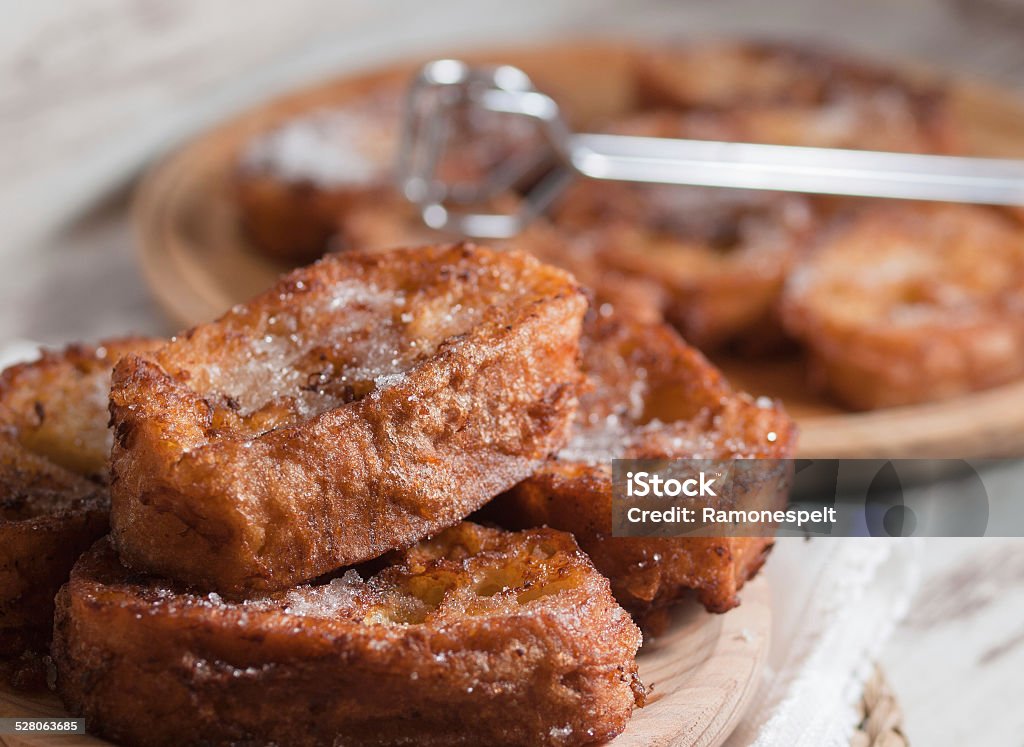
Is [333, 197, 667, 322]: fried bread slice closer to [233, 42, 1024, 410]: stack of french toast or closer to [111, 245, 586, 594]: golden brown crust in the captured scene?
[233, 42, 1024, 410]: stack of french toast

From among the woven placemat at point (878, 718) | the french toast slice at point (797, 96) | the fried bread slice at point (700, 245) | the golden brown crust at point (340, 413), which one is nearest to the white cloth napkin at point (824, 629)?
the woven placemat at point (878, 718)

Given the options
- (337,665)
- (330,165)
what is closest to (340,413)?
(337,665)

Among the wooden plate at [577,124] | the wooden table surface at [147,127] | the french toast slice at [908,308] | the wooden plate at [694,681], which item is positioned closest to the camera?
the wooden plate at [694,681]

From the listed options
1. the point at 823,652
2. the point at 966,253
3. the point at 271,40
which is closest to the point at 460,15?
the point at 271,40

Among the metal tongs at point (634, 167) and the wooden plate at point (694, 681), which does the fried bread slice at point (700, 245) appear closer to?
the metal tongs at point (634, 167)

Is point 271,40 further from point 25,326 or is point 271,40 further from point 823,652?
point 823,652
